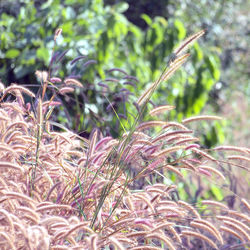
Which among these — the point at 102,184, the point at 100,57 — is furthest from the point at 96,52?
the point at 102,184

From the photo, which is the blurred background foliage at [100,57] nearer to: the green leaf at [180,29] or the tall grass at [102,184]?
the green leaf at [180,29]

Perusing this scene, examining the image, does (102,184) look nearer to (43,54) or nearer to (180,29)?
(43,54)

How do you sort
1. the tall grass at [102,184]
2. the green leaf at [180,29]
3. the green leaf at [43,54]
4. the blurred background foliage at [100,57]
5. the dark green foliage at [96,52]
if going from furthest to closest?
the green leaf at [180,29]
the dark green foliage at [96,52]
the green leaf at [43,54]
the blurred background foliage at [100,57]
the tall grass at [102,184]

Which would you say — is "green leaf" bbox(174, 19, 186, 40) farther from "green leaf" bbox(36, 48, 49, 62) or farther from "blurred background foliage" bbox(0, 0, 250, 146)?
"green leaf" bbox(36, 48, 49, 62)

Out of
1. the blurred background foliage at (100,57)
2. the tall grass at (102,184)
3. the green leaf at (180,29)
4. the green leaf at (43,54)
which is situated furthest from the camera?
the green leaf at (180,29)

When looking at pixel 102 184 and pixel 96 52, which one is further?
pixel 96 52

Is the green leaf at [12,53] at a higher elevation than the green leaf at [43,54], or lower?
lower

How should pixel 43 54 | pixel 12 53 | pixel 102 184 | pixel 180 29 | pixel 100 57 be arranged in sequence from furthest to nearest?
pixel 180 29 < pixel 100 57 < pixel 12 53 < pixel 43 54 < pixel 102 184

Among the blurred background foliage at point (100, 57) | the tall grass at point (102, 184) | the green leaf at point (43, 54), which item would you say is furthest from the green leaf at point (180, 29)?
the tall grass at point (102, 184)

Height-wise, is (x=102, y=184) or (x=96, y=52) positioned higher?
(x=102, y=184)

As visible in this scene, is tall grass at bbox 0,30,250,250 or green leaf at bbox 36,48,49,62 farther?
green leaf at bbox 36,48,49,62

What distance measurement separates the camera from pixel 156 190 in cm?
201

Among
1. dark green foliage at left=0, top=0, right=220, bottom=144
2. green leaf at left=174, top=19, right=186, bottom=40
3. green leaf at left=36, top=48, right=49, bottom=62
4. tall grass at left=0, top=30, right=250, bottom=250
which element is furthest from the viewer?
green leaf at left=174, top=19, right=186, bottom=40

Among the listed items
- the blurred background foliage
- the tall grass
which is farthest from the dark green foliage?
the tall grass
